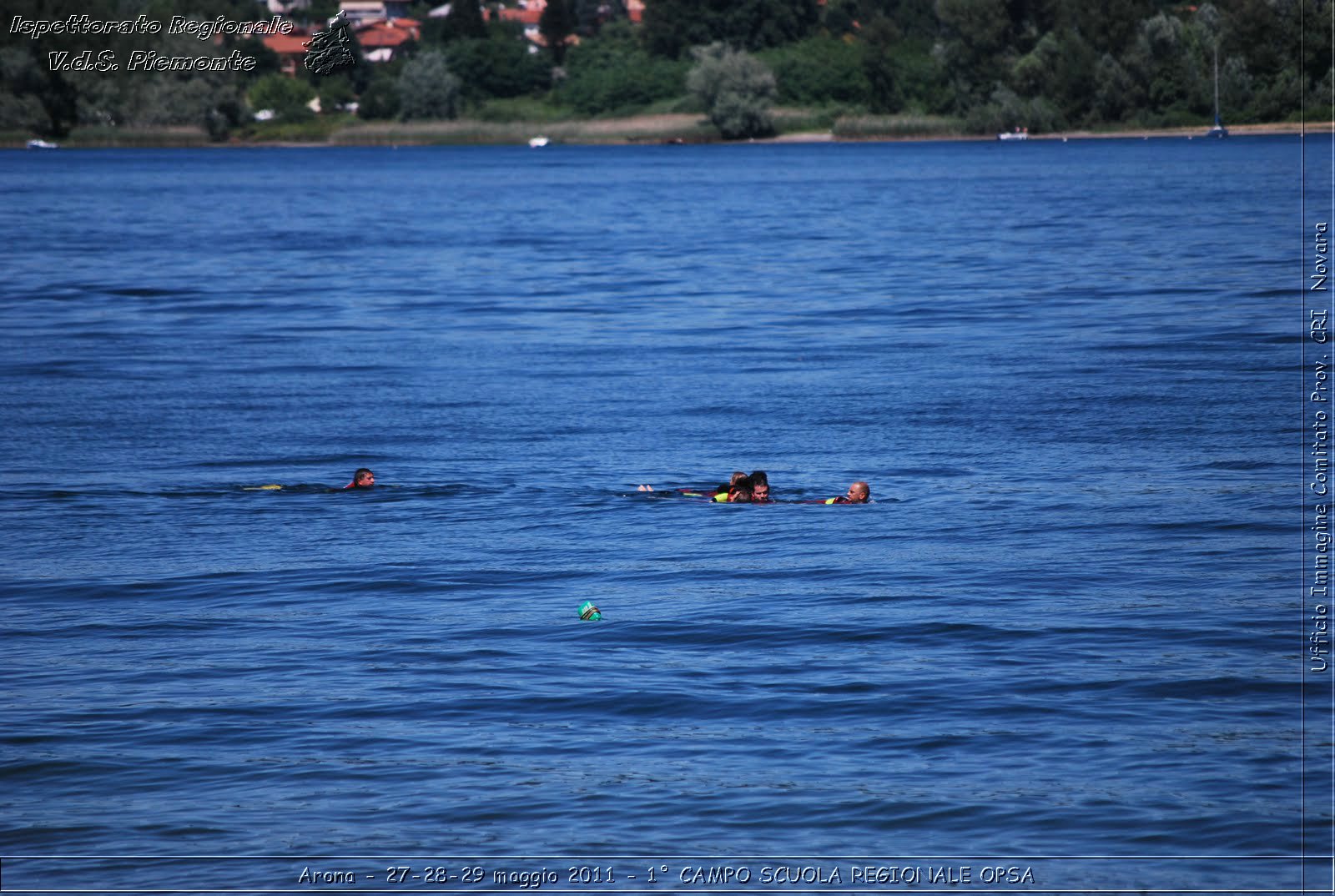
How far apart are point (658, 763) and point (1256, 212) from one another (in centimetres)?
6025

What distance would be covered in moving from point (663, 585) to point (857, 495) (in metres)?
4.60

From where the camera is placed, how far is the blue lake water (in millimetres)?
12172

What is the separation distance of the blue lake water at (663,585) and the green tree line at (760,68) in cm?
8299

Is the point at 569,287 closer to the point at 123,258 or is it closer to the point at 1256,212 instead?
the point at 123,258

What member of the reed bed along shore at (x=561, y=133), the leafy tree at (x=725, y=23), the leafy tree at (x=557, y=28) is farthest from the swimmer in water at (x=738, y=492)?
the leafy tree at (x=557, y=28)

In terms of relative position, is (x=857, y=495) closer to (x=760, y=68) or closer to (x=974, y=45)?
(x=974, y=45)

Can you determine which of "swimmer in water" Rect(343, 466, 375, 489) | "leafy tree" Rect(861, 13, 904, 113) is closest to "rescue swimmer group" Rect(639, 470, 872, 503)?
"swimmer in water" Rect(343, 466, 375, 489)

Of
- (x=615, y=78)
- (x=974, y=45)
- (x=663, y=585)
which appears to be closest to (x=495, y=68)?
(x=615, y=78)

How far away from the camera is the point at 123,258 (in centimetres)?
6141

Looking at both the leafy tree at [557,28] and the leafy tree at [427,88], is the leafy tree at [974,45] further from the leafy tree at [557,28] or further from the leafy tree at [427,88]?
the leafy tree at [557,28]

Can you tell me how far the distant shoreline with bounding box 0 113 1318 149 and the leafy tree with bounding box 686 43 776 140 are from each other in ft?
23.9

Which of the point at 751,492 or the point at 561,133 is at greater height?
the point at 561,133

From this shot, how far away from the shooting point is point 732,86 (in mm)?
144750

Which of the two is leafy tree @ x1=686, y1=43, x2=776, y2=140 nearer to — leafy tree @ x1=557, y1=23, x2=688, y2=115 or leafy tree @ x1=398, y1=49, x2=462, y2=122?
leafy tree @ x1=557, y1=23, x2=688, y2=115
